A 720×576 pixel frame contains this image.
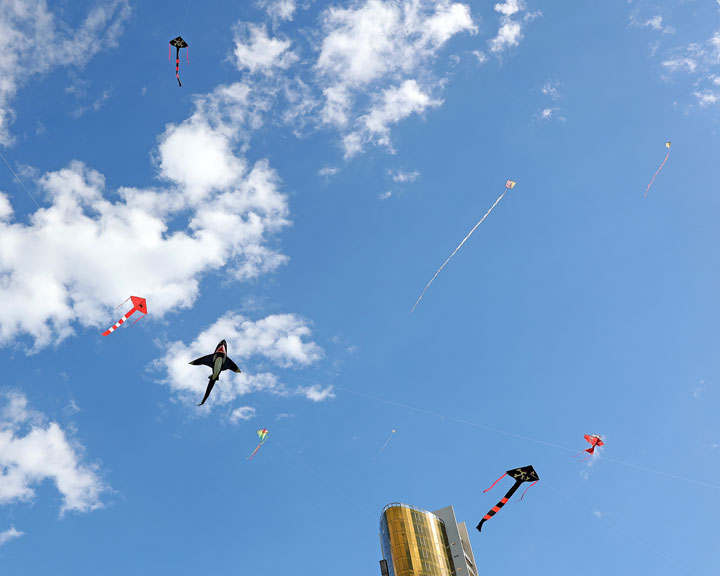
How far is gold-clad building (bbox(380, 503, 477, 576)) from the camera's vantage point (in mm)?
103875

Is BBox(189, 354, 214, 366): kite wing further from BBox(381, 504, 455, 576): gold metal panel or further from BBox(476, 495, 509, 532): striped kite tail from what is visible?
BBox(381, 504, 455, 576): gold metal panel

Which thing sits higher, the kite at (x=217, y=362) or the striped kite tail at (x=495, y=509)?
the kite at (x=217, y=362)

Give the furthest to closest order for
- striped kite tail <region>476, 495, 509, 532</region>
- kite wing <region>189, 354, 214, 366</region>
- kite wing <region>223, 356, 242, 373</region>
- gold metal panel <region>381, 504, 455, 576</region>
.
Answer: gold metal panel <region>381, 504, 455, 576</region>
kite wing <region>223, 356, 242, 373</region>
kite wing <region>189, 354, 214, 366</region>
striped kite tail <region>476, 495, 509, 532</region>

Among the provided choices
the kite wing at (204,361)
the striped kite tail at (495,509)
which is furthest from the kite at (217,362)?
the striped kite tail at (495,509)

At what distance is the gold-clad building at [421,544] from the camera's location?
104m

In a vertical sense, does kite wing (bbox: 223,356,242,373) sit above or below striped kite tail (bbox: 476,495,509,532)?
above

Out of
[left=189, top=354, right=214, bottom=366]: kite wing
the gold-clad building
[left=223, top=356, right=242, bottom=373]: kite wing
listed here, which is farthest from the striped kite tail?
the gold-clad building

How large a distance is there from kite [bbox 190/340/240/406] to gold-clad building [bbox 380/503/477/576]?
69.7 m

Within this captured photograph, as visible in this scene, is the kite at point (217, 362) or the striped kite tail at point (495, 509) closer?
the striped kite tail at point (495, 509)

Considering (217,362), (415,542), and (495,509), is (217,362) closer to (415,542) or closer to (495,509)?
(495,509)

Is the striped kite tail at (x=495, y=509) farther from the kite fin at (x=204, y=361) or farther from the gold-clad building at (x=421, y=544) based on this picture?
the gold-clad building at (x=421, y=544)

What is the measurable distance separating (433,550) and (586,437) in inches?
2485

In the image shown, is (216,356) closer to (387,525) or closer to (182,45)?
(182,45)

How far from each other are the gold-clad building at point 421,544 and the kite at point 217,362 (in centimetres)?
6971
